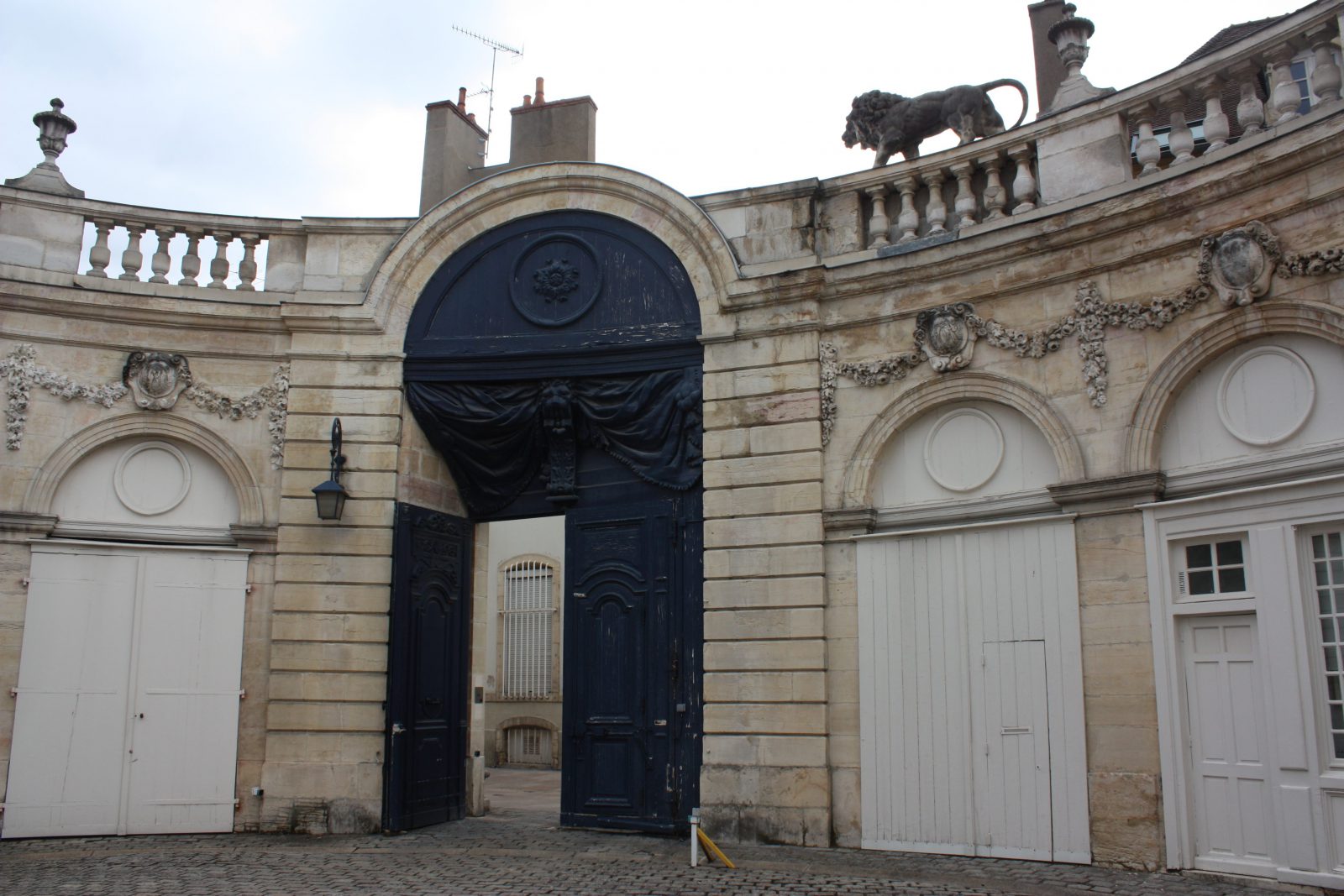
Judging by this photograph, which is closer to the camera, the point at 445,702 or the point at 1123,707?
the point at 1123,707

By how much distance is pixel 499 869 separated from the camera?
773 centimetres

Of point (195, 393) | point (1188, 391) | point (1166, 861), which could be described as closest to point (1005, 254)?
Result: point (1188, 391)

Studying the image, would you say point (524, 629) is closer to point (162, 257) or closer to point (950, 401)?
point (162, 257)

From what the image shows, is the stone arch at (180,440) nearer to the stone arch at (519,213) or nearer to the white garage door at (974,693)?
the stone arch at (519,213)

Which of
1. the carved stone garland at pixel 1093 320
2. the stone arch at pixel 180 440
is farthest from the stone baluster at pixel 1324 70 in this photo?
the stone arch at pixel 180 440

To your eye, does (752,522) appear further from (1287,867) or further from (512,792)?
(512,792)

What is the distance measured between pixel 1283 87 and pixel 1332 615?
3.04 m

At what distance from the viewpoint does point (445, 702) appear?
33.1ft

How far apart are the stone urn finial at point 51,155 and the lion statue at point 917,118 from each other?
6478 millimetres

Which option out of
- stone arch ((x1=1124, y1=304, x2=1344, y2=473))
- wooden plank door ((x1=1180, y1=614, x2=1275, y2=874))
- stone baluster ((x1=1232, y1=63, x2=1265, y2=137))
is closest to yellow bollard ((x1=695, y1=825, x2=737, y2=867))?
wooden plank door ((x1=1180, y1=614, x2=1275, y2=874))

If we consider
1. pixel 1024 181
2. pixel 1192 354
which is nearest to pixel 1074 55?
pixel 1024 181

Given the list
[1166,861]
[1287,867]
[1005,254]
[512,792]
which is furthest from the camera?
[512,792]

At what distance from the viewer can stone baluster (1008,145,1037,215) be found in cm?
828

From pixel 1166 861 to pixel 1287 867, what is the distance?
2.17 feet
